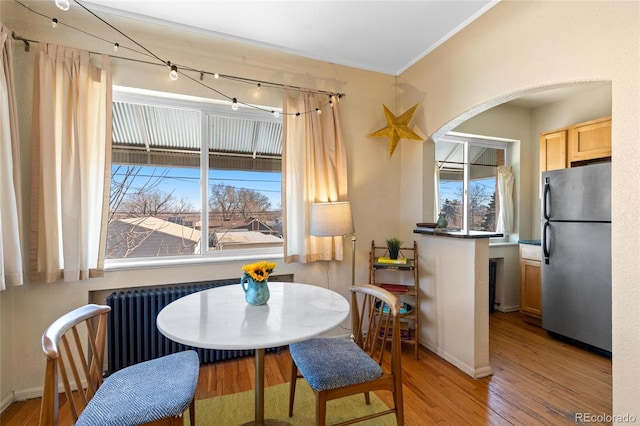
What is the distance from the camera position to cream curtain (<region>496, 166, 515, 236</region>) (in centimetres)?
392

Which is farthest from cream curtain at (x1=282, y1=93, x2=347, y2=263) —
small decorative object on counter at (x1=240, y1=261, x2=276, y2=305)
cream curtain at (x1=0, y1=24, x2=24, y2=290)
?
cream curtain at (x1=0, y1=24, x2=24, y2=290)

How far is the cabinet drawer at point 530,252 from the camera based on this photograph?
338 cm

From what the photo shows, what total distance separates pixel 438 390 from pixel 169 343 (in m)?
2.09

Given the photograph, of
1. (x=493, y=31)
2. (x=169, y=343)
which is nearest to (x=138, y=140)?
(x=169, y=343)

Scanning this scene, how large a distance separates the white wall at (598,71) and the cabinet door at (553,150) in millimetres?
1788

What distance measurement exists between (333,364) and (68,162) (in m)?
2.22

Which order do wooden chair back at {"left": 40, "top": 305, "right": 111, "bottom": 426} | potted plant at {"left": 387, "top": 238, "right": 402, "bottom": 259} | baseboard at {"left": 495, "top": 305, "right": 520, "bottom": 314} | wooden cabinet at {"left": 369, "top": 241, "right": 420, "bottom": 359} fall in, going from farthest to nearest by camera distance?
baseboard at {"left": 495, "top": 305, "right": 520, "bottom": 314} → potted plant at {"left": 387, "top": 238, "right": 402, "bottom": 259} → wooden cabinet at {"left": 369, "top": 241, "right": 420, "bottom": 359} → wooden chair back at {"left": 40, "top": 305, "right": 111, "bottom": 426}

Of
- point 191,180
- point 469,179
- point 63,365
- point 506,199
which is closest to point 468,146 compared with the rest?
point 469,179

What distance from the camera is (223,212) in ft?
8.70

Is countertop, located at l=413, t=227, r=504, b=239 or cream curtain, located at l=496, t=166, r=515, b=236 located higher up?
cream curtain, located at l=496, t=166, r=515, b=236

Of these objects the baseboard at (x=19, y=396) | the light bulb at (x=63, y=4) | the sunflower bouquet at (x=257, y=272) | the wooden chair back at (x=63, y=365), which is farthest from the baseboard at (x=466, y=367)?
the light bulb at (x=63, y=4)

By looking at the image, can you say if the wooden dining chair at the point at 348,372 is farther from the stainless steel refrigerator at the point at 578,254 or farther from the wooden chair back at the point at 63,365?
the stainless steel refrigerator at the point at 578,254

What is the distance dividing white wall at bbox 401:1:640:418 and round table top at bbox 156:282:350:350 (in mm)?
1455

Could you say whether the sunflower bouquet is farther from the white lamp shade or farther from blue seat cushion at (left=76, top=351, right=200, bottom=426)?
the white lamp shade
